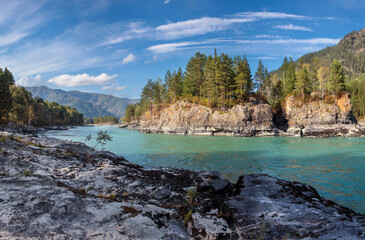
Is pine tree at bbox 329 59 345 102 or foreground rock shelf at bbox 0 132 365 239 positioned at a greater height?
pine tree at bbox 329 59 345 102

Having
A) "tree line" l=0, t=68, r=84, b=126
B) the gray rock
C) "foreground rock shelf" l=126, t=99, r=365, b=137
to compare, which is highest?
"tree line" l=0, t=68, r=84, b=126

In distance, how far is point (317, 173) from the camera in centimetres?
1567

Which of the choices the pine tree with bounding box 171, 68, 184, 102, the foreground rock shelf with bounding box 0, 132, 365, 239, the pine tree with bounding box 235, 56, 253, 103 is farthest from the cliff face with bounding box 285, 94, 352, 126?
the foreground rock shelf with bounding box 0, 132, 365, 239

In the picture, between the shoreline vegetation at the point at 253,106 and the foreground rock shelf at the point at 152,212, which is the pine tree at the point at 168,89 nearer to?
the shoreline vegetation at the point at 253,106

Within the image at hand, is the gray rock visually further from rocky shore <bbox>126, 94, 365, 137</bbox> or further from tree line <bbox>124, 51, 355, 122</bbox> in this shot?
tree line <bbox>124, 51, 355, 122</bbox>

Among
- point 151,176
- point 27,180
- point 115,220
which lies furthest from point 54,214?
point 151,176

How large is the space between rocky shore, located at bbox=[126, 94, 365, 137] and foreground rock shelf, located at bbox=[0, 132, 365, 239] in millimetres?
46794

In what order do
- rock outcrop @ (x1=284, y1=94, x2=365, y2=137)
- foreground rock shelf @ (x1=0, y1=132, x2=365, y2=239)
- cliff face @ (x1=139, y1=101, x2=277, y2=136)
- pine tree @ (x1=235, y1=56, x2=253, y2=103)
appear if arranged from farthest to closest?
pine tree @ (x1=235, y1=56, x2=253, y2=103), cliff face @ (x1=139, y1=101, x2=277, y2=136), rock outcrop @ (x1=284, y1=94, x2=365, y2=137), foreground rock shelf @ (x1=0, y1=132, x2=365, y2=239)

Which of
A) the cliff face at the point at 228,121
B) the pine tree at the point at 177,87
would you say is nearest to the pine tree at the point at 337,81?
the cliff face at the point at 228,121

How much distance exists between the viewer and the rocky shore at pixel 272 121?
5138cm

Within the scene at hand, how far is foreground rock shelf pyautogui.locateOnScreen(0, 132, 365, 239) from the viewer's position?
4777mm

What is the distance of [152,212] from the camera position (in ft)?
19.3

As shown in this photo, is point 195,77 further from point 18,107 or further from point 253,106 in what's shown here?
point 18,107

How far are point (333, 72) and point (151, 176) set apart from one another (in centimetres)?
7576
